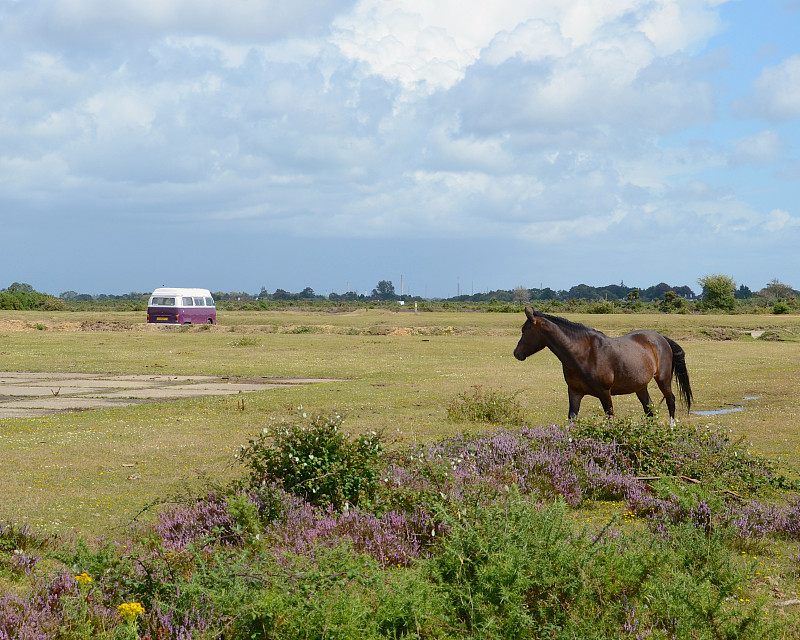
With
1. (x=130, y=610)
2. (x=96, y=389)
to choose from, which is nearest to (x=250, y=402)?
(x=96, y=389)

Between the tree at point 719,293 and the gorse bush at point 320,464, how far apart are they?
273 ft

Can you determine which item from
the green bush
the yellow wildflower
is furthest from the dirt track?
the green bush

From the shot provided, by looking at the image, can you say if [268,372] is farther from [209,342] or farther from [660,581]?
[660,581]

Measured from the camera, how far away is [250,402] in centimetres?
1825

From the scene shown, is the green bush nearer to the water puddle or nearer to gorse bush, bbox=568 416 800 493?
gorse bush, bbox=568 416 800 493

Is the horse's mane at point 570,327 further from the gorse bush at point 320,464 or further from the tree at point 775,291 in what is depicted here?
the tree at point 775,291

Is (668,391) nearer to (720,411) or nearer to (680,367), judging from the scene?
(680,367)

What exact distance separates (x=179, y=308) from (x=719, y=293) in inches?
2304

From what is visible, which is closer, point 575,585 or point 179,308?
point 575,585

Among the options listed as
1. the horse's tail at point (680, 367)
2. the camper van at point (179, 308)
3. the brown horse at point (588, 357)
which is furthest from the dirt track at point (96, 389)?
the camper van at point (179, 308)

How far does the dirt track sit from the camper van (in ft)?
106

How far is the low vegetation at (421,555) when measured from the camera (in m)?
4.74

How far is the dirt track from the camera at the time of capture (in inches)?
733

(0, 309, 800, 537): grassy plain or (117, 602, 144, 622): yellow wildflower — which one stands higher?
(117, 602, 144, 622): yellow wildflower
